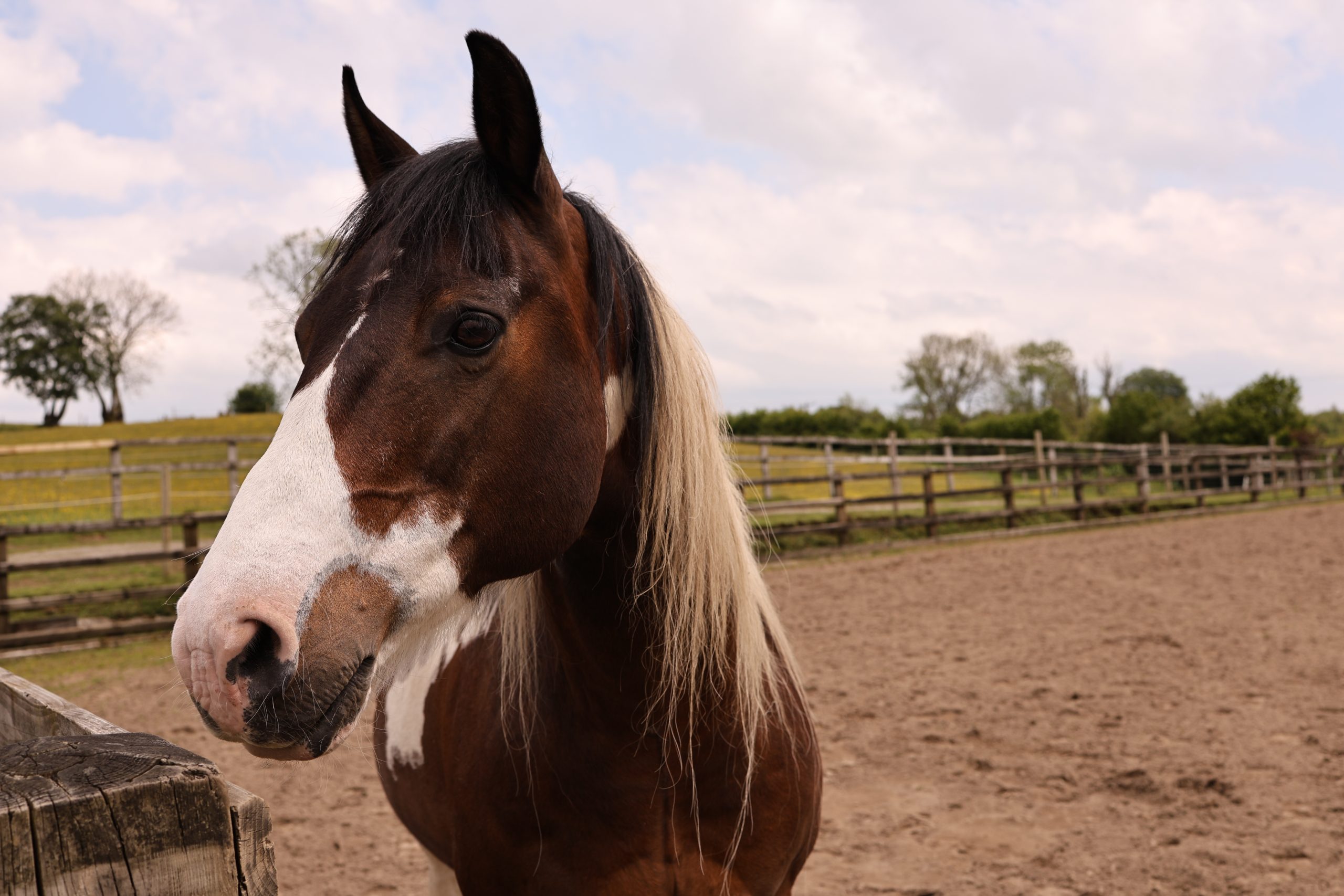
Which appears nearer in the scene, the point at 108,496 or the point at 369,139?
the point at 369,139

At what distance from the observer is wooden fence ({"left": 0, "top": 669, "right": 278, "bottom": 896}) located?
0.77 m

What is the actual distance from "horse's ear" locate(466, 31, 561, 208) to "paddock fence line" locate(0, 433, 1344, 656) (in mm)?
795

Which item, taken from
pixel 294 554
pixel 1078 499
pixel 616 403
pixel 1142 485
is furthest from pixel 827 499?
pixel 294 554

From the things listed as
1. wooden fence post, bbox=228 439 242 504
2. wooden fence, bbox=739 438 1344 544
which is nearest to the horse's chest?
wooden fence, bbox=739 438 1344 544

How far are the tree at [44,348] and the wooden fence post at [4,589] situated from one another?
4018 centimetres

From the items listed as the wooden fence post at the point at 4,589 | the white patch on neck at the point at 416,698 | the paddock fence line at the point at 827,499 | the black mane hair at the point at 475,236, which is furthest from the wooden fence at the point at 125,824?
the wooden fence post at the point at 4,589

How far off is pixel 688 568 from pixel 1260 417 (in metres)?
29.4

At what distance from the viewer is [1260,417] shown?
83.7 feet

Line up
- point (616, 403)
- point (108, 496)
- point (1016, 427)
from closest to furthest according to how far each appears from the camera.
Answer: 1. point (616, 403)
2. point (108, 496)
3. point (1016, 427)

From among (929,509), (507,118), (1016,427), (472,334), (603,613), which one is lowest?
(929,509)

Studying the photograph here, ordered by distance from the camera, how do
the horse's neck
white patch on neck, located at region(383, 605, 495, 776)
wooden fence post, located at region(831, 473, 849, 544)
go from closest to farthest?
the horse's neck → white patch on neck, located at region(383, 605, 495, 776) → wooden fence post, located at region(831, 473, 849, 544)

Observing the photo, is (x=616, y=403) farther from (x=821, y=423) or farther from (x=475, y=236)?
(x=821, y=423)

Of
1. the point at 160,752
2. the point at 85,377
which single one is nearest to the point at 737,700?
the point at 160,752

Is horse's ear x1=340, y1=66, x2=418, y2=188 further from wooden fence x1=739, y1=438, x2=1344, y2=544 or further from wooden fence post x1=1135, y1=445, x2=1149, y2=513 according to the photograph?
wooden fence post x1=1135, y1=445, x2=1149, y2=513
